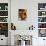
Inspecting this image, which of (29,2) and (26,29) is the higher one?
(29,2)

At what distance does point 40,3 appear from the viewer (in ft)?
21.6

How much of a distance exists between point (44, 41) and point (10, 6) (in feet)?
8.21

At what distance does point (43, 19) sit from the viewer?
6.64m

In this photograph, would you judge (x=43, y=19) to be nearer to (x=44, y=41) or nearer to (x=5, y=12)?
(x=44, y=41)

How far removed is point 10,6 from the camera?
6543 mm

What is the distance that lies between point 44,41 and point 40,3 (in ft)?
6.44

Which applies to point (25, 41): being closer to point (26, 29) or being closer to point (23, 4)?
point (26, 29)

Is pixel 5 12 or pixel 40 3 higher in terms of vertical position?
pixel 40 3

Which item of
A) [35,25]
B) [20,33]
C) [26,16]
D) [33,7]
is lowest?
[20,33]

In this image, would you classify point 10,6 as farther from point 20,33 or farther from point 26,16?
point 20,33

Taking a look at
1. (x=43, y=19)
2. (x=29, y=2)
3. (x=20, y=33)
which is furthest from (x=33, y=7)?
(x=20, y=33)

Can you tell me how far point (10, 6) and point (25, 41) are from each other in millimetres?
1942

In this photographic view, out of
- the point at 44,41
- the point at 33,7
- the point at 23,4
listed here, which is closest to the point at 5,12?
the point at 23,4

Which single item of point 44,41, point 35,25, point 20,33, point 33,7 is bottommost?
point 44,41
